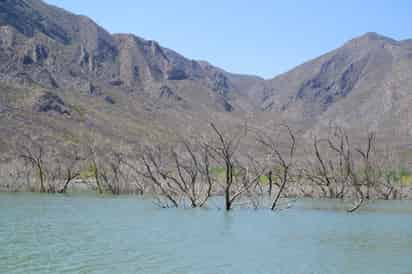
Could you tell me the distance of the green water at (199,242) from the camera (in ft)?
56.9

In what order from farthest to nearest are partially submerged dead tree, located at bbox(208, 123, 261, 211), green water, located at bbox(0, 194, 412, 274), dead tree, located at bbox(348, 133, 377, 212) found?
dead tree, located at bbox(348, 133, 377, 212), partially submerged dead tree, located at bbox(208, 123, 261, 211), green water, located at bbox(0, 194, 412, 274)

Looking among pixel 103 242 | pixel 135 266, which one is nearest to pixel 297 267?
pixel 135 266

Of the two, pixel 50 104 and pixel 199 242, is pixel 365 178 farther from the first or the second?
pixel 50 104

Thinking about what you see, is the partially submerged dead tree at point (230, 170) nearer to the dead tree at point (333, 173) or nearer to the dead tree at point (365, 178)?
the dead tree at point (333, 173)

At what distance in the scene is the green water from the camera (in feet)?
56.9

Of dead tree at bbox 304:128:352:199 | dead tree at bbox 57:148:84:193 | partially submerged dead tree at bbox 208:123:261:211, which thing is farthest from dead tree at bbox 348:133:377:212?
dead tree at bbox 57:148:84:193

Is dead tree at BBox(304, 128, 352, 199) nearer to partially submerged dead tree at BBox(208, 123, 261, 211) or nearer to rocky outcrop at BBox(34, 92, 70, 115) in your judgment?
partially submerged dead tree at BBox(208, 123, 261, 211)

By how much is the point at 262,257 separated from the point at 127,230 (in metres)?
8.19

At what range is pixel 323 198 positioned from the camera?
182 feet

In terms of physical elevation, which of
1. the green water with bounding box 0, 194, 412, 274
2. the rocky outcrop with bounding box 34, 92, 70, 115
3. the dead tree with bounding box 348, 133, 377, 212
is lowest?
the green water with bounding box 0, 194, 412, 274

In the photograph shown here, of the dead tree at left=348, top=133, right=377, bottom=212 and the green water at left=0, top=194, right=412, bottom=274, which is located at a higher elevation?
the dead tree at left=348, top=133, right=377, bottom=212

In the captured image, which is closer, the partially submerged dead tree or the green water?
the green water

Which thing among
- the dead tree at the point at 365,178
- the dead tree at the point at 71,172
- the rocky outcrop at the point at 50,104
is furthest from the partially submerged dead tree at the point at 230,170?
the rocky outcrop at the point at 50,104

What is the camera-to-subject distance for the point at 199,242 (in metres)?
22.2
